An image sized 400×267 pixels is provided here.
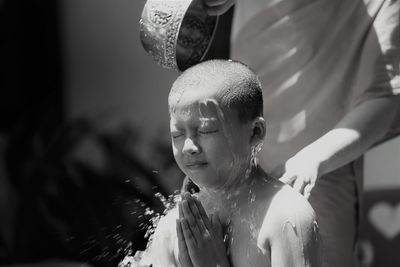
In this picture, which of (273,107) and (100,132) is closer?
(273,107)

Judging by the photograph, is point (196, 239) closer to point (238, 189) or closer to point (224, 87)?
point (238, 189)

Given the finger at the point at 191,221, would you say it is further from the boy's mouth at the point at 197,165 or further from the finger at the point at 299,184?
the finger at the point at 299,184

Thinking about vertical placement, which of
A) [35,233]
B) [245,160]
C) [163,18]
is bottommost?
[35,233]

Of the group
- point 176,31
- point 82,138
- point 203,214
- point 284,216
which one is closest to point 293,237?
point 284,216

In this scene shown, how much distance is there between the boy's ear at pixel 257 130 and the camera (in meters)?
1.26

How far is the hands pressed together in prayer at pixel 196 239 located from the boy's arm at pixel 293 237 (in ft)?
0.24

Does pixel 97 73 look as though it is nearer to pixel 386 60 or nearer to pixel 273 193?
pixel 386 60

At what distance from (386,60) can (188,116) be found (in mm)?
483

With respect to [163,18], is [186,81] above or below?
below

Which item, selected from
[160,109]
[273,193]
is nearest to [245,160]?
[273,193]

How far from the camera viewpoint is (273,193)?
1245mm

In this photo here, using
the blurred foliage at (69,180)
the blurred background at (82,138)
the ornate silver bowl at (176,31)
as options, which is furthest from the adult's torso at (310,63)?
the blurred foliage at (69,180)

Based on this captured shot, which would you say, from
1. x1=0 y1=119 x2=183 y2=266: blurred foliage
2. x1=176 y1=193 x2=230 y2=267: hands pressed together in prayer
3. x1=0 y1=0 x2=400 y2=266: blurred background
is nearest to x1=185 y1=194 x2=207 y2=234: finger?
x1=176 y1=193 x2=230 y2=267: hands pressed together in prayer

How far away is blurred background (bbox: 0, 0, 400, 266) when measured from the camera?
229 centimetres
